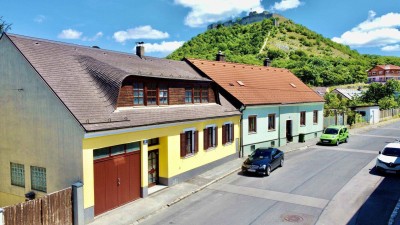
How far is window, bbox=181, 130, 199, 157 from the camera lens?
728 inches

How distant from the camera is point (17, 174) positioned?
14500mm

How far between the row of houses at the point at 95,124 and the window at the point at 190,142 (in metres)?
0.06

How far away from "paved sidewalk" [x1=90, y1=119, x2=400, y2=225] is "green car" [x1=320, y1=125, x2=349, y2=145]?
1255 centimetres

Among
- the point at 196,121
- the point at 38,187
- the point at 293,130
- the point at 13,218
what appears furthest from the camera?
the point at 293,130

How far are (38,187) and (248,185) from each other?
10.5m

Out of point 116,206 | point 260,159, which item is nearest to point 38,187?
point 116,206

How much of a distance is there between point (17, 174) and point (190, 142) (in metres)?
9.05

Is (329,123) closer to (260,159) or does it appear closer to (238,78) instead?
(238,78)

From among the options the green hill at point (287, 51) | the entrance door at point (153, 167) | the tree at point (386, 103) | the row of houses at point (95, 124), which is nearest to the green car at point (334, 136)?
the row of houses at point (95, 124)

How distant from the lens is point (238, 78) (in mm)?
28906

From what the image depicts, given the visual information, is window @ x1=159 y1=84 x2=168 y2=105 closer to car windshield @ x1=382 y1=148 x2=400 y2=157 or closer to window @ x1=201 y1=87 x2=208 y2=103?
window @ x1=201 y1=87 x2=208 y2=103

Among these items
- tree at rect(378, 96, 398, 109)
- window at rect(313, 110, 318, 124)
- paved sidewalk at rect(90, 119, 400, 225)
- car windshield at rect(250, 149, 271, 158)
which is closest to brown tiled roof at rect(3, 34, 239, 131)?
paved sidewalk at rect(90, 119, 400, 225)

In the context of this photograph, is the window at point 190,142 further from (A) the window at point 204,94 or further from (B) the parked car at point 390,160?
(B) the parked car at point 390,160

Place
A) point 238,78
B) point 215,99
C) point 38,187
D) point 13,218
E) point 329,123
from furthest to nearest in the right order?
1. point 329,123
2. point 238,78
3. point 215,99
4. point 38,187
5. point 13,218
